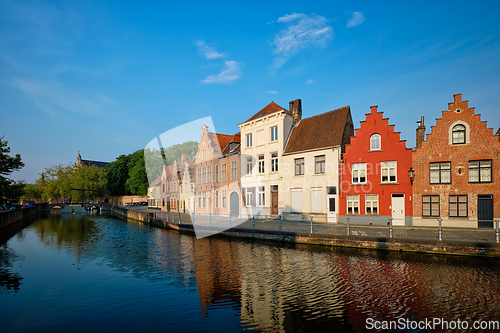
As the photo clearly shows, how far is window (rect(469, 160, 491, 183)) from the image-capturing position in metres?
21.6

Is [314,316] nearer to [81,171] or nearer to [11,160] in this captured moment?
[11,160]

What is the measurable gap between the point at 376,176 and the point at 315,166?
5.64 metres

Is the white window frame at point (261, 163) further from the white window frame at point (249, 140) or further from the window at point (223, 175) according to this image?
the window at point (223, 175)

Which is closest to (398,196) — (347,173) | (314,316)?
(347,173)

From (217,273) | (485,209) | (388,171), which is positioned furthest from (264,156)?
(217,273)

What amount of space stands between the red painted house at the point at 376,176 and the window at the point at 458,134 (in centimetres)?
323

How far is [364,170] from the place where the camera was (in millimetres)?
25828

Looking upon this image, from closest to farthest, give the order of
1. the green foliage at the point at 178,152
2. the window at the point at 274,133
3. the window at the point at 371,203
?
the window at the point at 371,203 → the window at the point at 274,133 → the green foliage at the point at 178,152

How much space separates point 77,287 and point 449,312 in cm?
1241

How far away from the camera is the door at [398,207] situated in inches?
944

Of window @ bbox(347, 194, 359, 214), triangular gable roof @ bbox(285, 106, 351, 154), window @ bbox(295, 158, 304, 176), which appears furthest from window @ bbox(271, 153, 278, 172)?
window @ bbox(347, 194, 359, 214)

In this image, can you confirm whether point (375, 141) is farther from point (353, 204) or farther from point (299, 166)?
point (299, 166)

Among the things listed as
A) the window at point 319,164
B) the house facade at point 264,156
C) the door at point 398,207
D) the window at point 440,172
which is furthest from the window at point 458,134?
the house facade at point 264,156

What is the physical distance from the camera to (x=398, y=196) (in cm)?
2434
